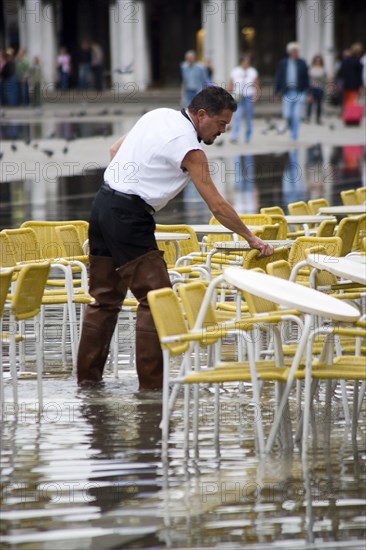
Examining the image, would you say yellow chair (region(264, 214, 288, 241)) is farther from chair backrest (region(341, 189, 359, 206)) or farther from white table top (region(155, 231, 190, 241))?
chair backrest (region(341, 189, 359, 206))

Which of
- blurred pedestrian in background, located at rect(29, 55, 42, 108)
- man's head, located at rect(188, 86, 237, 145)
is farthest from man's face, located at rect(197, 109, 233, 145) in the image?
blurred pedestrian in background, located at rect(29, 55, 42, 108)

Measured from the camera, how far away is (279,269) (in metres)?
A: 8.42

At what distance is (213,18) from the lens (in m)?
61.4

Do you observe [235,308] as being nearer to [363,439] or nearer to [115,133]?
[363,439]

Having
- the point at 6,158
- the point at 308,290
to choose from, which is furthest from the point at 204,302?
the point at 6,158

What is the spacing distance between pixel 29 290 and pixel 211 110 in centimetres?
153

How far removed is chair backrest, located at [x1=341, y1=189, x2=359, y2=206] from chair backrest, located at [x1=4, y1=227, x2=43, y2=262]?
476 centimetres

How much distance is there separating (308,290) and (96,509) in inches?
73.3

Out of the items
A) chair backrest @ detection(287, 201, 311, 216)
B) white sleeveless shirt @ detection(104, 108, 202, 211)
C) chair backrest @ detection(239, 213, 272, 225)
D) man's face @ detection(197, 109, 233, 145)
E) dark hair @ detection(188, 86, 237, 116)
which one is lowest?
chair backrest @ detection(287, 201, 311, 216)

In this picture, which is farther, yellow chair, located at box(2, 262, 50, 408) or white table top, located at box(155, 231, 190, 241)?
white table top, located at box(155, 231, 190, 241)

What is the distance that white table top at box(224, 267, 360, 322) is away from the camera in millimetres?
6938

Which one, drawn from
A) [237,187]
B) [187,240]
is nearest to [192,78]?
[237,187]

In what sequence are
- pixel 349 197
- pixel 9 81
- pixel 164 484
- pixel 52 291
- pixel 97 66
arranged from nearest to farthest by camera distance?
pixel 164 484
pixel 52 291
pixel 349 197
pixel 9 81
pixel 97 66

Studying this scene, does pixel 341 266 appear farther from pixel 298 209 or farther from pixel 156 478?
pixel 298 209
